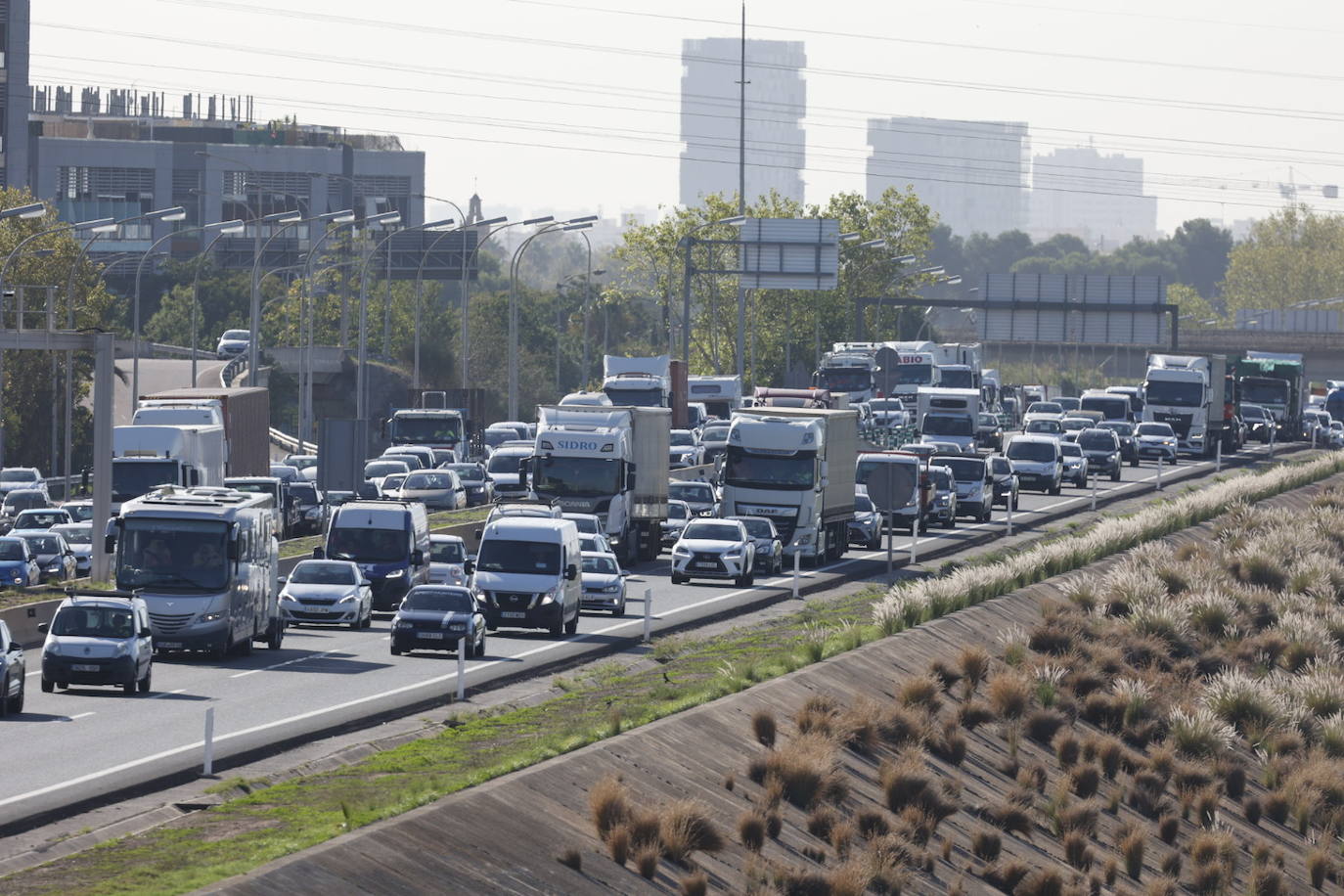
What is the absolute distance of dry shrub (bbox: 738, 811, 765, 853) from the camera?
20.4m

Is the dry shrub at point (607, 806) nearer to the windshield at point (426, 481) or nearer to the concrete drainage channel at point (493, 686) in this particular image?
the concrete drainage channel at point (493, 686)

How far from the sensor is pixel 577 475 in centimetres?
4938

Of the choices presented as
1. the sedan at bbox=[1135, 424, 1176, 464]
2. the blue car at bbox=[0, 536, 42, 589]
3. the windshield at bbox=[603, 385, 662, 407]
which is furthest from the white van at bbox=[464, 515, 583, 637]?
the sedan at bbox=[1135, 424, 1176, 464]

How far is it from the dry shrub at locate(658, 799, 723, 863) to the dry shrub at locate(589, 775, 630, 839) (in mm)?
368

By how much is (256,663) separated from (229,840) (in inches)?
646

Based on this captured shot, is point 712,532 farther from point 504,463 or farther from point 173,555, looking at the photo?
point 504,463

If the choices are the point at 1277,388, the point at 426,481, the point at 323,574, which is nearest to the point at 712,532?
the point at 323,574

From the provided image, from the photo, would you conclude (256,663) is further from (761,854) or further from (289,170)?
(289,170)

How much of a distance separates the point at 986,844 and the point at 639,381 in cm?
4997

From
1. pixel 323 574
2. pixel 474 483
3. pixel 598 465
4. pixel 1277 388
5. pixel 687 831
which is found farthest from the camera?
pixel 1277 388

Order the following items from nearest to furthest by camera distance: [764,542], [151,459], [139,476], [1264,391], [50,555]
Answer: [50,555] → [139,476] → [151,459] → [764,542] → [1264,391]

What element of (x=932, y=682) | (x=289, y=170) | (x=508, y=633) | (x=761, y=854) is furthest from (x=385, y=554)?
(x=289, y=170)

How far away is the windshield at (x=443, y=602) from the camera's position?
34.4m

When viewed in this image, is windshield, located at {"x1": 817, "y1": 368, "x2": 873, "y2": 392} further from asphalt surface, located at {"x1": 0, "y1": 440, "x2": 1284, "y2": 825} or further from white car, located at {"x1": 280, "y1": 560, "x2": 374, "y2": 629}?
white car, located at {"x1": 280, "y1": 560, "x2": 374, "y2": 629}
